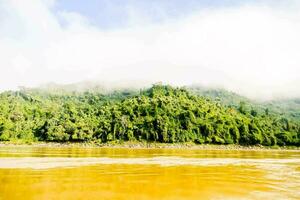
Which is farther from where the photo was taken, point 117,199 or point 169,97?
point 169,97

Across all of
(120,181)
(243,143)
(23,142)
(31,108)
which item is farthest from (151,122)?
(120,181)

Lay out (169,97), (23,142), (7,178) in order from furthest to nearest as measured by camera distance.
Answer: (169,97)
(23,142)
(7,178)

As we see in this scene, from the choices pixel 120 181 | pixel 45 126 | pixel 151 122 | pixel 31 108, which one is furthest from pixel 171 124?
pixel 120 181

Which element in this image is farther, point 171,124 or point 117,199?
point 171,124

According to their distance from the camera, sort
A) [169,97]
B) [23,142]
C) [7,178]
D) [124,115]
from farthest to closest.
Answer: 1. [169,97]
2. [124,115]
3. [23,142]
4. [7,178]

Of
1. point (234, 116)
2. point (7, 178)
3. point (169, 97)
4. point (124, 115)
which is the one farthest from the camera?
point (169, 97)

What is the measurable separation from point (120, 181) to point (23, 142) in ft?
290

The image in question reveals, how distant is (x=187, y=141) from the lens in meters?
109

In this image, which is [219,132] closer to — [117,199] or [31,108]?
[31,108]

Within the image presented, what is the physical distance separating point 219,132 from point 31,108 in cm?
7191

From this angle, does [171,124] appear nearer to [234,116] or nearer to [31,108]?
[234,116]

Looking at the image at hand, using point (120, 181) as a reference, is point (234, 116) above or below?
above

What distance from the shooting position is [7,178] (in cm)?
2202

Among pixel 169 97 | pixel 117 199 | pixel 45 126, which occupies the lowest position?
pixel 117 199
